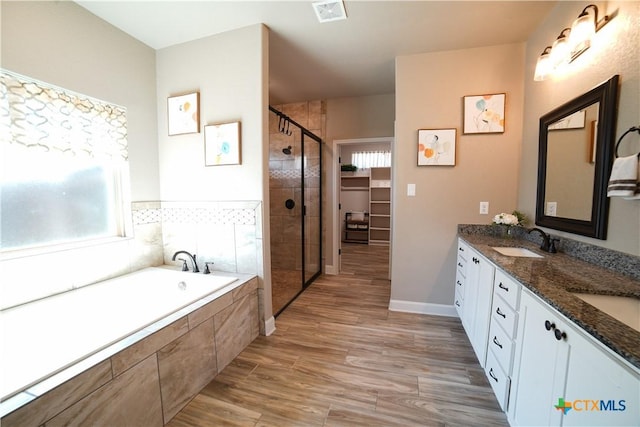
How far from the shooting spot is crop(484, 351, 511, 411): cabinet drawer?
4.19 feet

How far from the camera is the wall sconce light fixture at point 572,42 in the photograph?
1.39 metres

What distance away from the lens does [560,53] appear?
1602mm

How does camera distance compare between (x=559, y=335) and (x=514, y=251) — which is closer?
(x=559, y=335)

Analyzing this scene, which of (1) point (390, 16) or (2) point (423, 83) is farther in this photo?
(2) point (423, 83)

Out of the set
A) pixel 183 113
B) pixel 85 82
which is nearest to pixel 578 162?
pixel 183 113

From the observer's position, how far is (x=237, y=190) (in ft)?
7.10

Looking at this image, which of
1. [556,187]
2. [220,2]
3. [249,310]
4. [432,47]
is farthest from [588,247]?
[220,2]

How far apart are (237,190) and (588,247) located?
2492 mm

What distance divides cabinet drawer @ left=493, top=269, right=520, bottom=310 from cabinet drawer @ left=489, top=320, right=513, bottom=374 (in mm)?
197

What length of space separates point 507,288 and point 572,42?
1589mm

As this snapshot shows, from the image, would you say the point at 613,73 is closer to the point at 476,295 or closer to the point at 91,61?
the point at 476,295

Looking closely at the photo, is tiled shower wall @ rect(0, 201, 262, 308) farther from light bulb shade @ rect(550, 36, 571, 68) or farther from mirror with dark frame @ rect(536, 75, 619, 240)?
light bulb shade @ rect(550, 36, 571, 68)

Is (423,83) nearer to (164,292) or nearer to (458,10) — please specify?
(458,10)

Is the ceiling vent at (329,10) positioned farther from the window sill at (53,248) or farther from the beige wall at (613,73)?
the window sill at (53,248)
